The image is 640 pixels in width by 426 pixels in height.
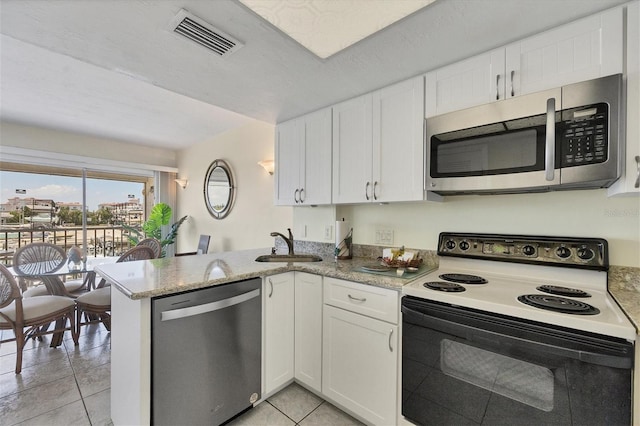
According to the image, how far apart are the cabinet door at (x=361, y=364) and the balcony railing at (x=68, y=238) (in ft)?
15.8

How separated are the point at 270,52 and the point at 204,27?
34 centimetres

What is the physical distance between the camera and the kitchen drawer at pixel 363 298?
58.6 inches

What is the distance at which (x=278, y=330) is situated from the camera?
1863 millimetres

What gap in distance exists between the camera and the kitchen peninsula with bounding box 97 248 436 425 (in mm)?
1281

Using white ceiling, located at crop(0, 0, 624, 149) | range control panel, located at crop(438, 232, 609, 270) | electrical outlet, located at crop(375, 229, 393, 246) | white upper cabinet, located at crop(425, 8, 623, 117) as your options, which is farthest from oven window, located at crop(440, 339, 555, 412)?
white ceiling, located at crop(0, 0, 624, 149)

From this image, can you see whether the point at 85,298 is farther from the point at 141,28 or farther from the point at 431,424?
the point at 431,424

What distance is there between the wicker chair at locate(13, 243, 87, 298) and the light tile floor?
0.59 metres

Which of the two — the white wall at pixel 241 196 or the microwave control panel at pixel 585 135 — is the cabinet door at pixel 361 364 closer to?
the microwave control panel at pixel 585 135

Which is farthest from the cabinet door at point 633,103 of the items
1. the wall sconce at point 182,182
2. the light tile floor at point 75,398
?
the wall sconce at point 182,182

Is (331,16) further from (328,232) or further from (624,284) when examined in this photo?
(624,284)

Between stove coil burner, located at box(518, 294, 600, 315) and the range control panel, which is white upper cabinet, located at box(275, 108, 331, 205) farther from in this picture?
stove coil burner, located at box(518, 294, 600, 315)

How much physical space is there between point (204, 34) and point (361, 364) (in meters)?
1.97

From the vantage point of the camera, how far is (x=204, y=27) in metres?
1.30

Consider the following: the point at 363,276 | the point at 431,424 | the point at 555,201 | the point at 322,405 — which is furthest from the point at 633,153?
the point at 322,405
